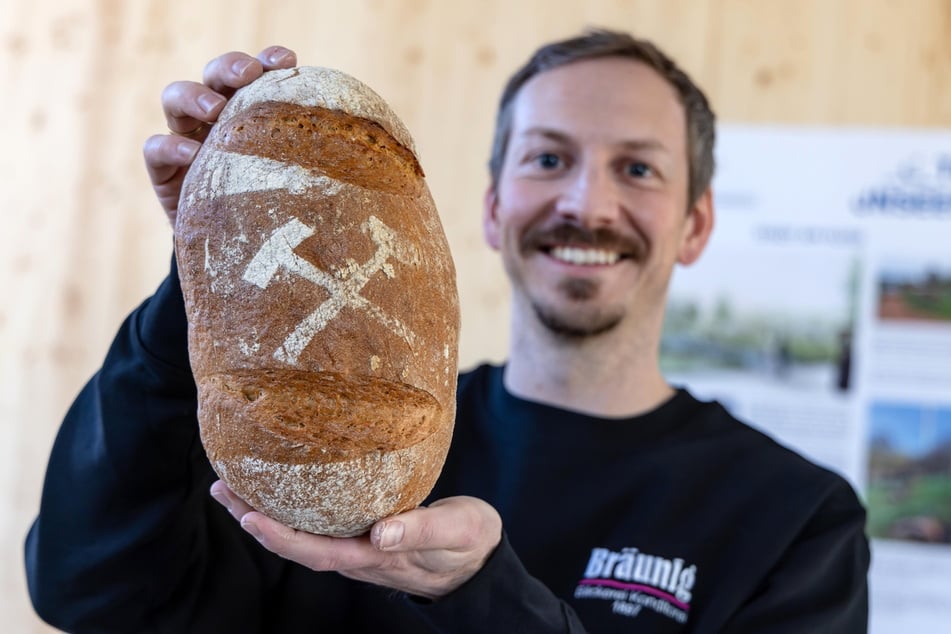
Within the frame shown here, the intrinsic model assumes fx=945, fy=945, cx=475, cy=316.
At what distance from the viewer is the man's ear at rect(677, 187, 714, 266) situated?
6.33ft

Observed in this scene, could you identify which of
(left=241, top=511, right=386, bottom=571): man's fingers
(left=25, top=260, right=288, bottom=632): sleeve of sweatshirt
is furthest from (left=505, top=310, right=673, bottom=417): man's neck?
(left=241, top=511, right=386, bottom=571): man's fingers

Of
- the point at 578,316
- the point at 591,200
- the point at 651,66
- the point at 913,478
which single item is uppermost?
the point at 651,66

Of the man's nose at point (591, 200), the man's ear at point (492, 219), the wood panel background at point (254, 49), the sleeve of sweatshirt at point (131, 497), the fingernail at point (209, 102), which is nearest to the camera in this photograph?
the fingernail at point (209, 102)

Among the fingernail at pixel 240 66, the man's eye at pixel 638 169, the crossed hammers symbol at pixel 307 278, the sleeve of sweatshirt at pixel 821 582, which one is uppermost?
the fingernail at pixel 240 66

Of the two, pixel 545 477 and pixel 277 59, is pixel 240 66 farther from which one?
pixel 545 477

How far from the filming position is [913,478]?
2625 mm

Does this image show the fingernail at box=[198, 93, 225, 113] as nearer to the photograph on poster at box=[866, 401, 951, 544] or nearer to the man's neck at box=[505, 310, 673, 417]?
the man's neck at box=[505, 310, 673, 417]

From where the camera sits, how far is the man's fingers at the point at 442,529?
2.88 feet

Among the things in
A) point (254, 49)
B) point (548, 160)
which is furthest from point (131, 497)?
point (254, 49)

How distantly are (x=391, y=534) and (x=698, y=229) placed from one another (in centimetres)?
128

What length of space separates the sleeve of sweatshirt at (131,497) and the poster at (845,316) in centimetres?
177

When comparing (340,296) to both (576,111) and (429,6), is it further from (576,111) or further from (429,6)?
(429,6)

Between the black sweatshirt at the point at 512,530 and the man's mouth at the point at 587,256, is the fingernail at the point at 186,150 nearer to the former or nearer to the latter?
the black sweatshirt at the point at 512,530

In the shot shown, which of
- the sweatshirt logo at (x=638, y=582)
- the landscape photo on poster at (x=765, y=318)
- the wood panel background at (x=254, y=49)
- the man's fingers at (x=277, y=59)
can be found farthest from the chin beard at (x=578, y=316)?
the wood panel background at (x=254, y=49)
